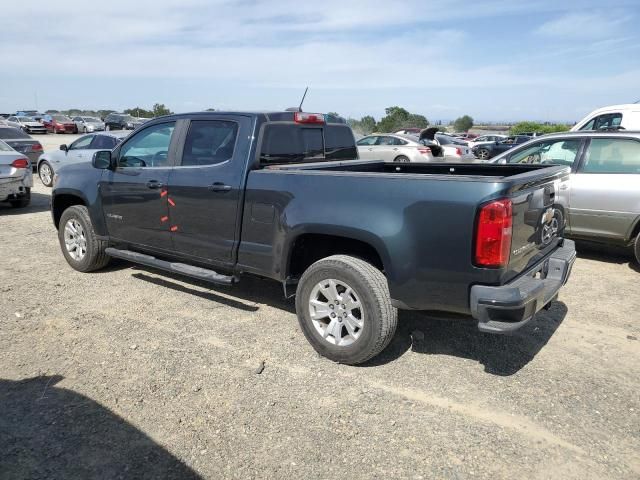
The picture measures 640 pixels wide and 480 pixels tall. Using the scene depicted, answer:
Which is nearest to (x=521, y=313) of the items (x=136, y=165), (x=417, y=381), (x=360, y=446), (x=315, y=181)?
(x=417, y=381)

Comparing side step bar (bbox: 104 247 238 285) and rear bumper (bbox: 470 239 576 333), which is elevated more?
rear bumper (bbox: 470 239 576 333)

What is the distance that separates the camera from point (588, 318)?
4.66 m

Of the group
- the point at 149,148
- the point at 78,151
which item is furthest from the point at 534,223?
the point at 78,151

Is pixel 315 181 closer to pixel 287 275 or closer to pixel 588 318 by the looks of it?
pixel 287 275

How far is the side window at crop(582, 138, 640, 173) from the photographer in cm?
605

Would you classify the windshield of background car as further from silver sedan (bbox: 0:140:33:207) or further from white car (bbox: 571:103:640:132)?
white car (bbox: 571:103:640:132)

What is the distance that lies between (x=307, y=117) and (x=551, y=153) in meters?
3.91

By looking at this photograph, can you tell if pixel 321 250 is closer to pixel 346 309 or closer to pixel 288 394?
pixel 346 309

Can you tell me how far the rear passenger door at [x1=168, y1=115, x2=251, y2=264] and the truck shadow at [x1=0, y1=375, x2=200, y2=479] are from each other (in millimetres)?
1639

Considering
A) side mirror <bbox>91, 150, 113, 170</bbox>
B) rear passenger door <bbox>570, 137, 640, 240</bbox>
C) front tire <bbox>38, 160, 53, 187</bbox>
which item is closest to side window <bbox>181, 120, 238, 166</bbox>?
side mirror <bbox>91, 150, 113, 170</bbox>

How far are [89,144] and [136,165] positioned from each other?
7.53 metres

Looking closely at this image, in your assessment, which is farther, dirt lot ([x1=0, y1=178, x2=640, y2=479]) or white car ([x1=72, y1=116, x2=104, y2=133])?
white car ([x1=72, y1=116, x2=104, y2=133])

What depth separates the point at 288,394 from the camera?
3385 millimetres

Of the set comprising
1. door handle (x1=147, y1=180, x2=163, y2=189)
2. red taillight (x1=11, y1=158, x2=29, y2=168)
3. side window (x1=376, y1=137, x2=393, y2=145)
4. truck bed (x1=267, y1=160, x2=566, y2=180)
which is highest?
truck bed (x1=267, y1=160, x2=566, y2=180)
